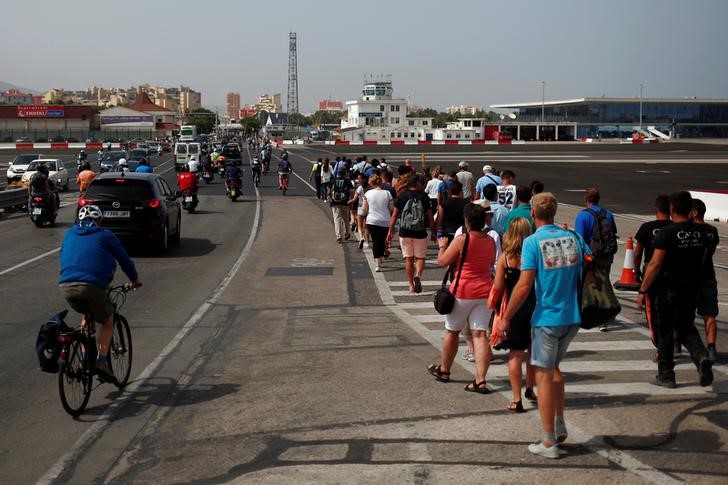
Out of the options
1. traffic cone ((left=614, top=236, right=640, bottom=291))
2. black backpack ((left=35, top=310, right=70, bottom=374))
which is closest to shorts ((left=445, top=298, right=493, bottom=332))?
black backpack ((left=35, top=310, right=70, bottom=374))

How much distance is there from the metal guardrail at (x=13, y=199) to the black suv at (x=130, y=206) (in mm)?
11836

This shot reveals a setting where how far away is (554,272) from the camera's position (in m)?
6.56

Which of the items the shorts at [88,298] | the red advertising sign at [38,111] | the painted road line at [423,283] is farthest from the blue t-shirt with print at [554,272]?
the red advertising sign at [38,111]

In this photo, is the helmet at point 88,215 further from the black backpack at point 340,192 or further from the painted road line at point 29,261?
the black backpack at point 340,192

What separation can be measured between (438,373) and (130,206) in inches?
492

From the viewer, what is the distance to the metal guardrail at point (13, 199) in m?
30.3

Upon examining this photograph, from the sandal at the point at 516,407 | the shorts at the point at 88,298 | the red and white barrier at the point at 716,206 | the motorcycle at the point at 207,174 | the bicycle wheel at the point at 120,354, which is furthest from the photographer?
the motorcycle at the point at 207,174

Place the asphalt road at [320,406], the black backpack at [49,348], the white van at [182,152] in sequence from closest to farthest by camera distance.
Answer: the asphalt road at [320,406] → the black backpack at [49,348] → the white van at [182,152]

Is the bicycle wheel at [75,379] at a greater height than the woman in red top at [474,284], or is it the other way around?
the woman in red top at [474,284]

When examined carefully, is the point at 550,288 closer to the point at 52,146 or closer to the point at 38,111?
the point at 52,146

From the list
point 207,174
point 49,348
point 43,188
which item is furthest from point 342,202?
point 207,174

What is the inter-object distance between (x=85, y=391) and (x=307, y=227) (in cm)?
1840

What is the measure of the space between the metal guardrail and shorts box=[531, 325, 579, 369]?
27018mm

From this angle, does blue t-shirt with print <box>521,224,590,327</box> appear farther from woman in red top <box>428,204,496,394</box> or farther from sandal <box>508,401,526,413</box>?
woman in red top <box>428,204,496,394</box>
